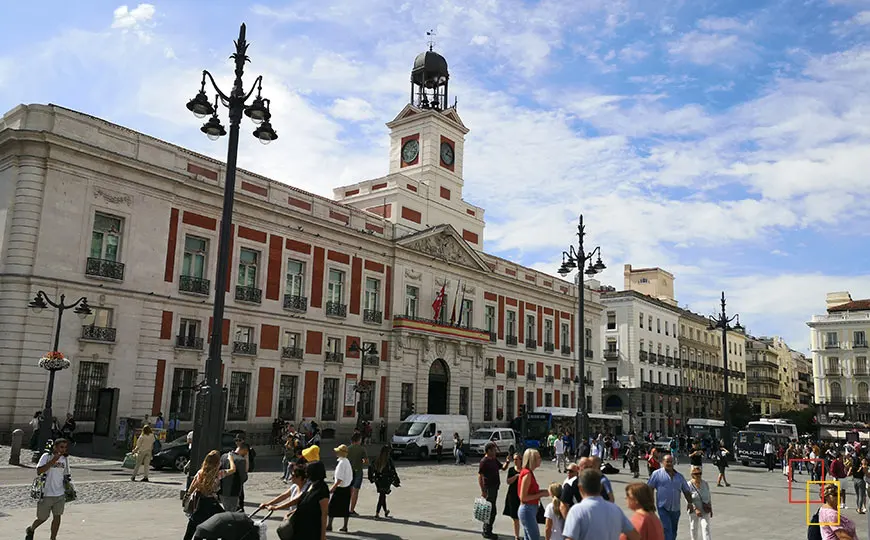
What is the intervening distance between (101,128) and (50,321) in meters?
7.69

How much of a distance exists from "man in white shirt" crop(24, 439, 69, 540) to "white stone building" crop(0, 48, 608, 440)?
17.6 m

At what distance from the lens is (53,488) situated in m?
9.99

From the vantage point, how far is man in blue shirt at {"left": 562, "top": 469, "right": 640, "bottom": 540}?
5.81m

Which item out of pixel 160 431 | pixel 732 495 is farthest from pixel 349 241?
pixel 732 495

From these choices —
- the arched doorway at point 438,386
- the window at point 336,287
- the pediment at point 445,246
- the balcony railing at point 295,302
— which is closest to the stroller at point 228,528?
the balcony railing at point 295,302

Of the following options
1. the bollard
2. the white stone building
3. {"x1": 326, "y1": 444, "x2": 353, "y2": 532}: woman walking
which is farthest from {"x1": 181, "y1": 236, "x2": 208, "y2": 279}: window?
{"x1": 326, "y1": 444, "x2": 353, "y2": 532}: woman walking

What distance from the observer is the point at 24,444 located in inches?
966

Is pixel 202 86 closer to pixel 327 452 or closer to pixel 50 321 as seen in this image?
pixel 50 321

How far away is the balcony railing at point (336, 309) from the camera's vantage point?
122 feet

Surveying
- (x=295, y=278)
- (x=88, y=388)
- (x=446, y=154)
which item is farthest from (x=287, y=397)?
(x=446, y=154)

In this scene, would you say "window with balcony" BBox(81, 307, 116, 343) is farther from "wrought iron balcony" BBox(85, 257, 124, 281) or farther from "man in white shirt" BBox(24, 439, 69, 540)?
"man in white shirt" BBox(24, 439, 69, 540)

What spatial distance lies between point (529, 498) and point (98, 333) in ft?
73.4

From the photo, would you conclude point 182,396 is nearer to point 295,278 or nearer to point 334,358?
Result: point 295,278

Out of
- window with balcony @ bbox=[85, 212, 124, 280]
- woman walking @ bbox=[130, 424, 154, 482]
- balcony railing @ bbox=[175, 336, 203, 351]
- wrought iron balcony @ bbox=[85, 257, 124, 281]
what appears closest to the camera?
woman walking @ bbox=[130, 424, 154, 482]
